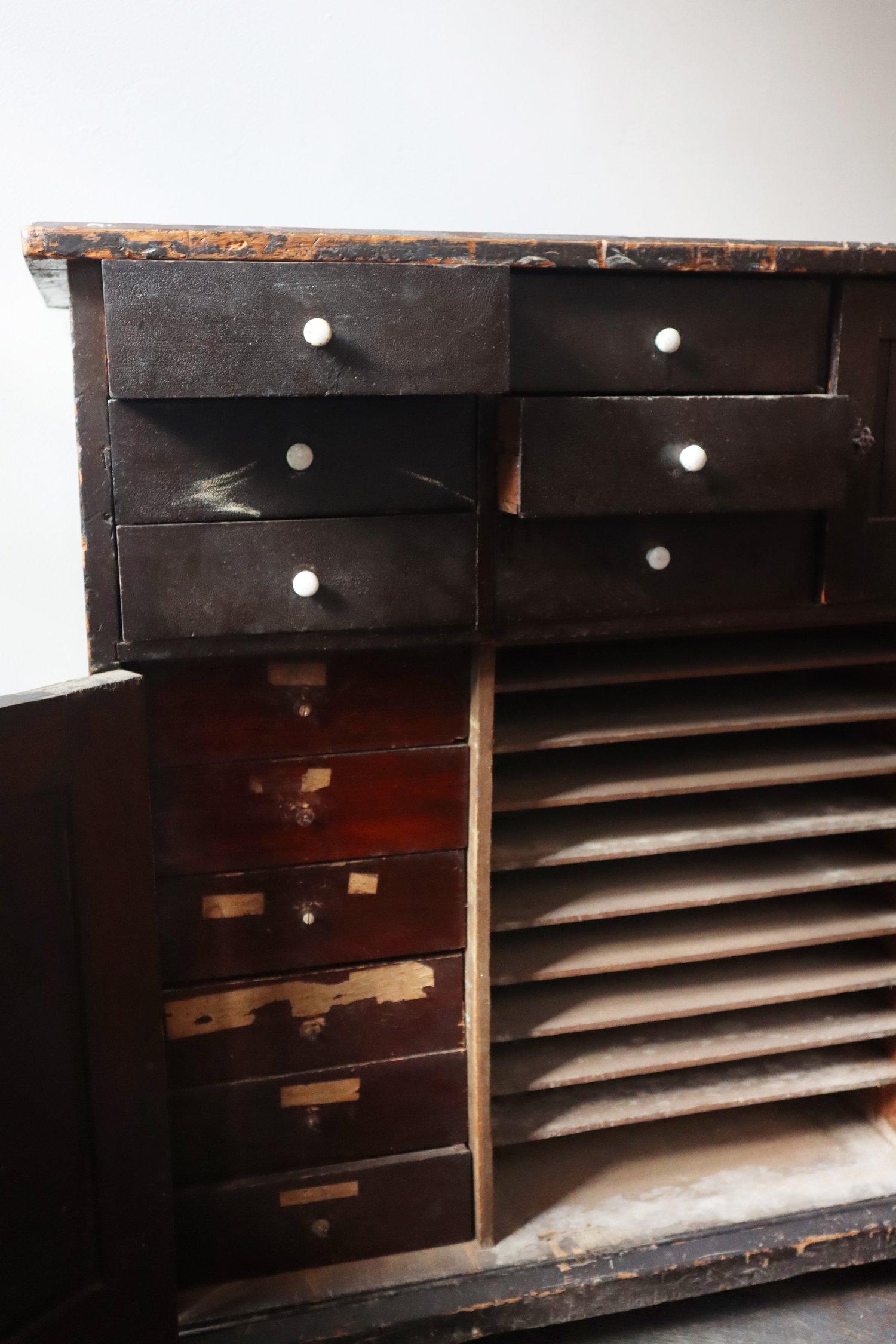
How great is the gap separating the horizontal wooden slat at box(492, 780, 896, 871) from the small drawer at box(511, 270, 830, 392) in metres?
0.65

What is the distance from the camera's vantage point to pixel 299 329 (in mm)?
1145

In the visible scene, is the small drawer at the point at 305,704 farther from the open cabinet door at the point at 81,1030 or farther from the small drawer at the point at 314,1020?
the small drawer at the point at 314,1020

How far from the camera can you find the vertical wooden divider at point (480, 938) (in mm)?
1450

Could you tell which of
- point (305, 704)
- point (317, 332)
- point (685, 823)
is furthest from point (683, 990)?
point (317, 332)

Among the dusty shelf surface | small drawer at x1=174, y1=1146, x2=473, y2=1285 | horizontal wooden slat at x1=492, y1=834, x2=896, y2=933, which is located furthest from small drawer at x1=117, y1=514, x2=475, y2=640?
the dusty shelf surface

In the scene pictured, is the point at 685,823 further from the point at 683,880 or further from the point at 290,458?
the point at 290,458

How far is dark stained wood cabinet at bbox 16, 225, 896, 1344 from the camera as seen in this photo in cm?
119

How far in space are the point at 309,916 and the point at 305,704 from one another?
29cm

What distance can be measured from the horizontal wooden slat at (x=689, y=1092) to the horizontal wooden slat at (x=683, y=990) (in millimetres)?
123

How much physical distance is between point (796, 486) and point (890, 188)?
137 centimetres

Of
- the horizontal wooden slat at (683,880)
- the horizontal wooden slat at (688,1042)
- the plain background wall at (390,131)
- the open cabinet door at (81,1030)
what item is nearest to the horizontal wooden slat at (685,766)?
the horizontal wooden slat at (683,880)

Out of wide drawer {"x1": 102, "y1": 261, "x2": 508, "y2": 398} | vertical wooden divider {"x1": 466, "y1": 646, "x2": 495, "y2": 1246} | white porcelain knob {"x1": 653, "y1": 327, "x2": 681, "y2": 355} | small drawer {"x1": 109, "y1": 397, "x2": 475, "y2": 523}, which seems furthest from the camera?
vertical wooden divider {"x1": 466, "y1": 646, "x2": 495, "y2": 1246}

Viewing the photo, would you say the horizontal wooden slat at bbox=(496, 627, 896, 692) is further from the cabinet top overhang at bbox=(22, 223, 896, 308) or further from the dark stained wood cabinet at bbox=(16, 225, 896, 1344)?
the cabinet top overhang at bbox=(22, 223, 896, 308)

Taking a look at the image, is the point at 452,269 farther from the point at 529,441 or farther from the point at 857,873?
the point at 857,873
